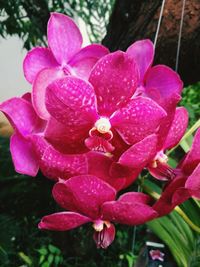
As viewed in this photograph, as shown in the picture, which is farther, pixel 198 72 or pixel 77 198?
pixel 198 72

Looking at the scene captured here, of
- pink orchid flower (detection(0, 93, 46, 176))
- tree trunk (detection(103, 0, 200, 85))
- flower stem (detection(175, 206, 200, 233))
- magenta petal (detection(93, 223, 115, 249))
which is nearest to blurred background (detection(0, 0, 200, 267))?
tree trunk (detection(103, 0, 200, 85))

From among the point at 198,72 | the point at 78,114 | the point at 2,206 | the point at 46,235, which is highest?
the point at 78,114

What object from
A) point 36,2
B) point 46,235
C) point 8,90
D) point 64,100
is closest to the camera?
point 64,100

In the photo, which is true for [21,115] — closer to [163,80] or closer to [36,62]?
[36,62]

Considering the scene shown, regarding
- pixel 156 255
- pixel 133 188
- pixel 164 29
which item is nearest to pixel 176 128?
pixel 164 29

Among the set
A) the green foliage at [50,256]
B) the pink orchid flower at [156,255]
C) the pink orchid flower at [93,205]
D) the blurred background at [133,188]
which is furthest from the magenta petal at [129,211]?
the green foliage at [50,256]

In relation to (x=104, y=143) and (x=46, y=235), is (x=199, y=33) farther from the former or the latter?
(x=46, y=235)

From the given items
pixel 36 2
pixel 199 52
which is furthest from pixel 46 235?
pixel 199 52

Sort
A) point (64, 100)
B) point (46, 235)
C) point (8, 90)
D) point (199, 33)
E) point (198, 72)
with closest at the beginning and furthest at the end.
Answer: point (64, 100)
point (199, 33)
point (198, 72)
point (46, 235)
point (8, 90)
